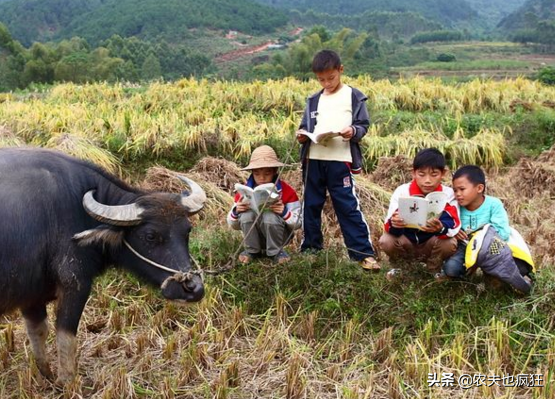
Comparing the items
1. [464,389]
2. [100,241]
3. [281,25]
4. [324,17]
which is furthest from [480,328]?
[324,17]

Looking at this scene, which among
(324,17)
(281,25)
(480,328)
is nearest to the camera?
(480,328)

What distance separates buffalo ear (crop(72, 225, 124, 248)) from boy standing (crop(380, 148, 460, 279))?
1.73m

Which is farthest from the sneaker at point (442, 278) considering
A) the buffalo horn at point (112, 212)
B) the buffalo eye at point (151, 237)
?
the buffalo horn at point (112, 212)

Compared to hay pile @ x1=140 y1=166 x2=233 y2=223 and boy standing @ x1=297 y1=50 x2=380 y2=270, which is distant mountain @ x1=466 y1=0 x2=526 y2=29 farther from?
boy standing @ x1=297 y1=50 x2=380 y2=270

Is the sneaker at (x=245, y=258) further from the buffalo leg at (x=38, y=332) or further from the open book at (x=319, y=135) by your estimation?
the buffalo leg at (x=38, y=332)

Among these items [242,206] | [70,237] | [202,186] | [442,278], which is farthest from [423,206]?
[202,186]

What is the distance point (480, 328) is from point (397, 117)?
4756mm

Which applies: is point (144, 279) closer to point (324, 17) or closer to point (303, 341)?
point (303, 341)

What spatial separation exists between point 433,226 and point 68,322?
2181 millimetres

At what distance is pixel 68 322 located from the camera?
276 cm

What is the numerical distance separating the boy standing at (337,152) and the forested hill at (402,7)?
13842cm

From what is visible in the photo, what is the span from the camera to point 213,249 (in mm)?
4250

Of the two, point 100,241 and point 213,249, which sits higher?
point 100,241

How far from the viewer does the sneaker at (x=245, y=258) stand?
399 centimetres
